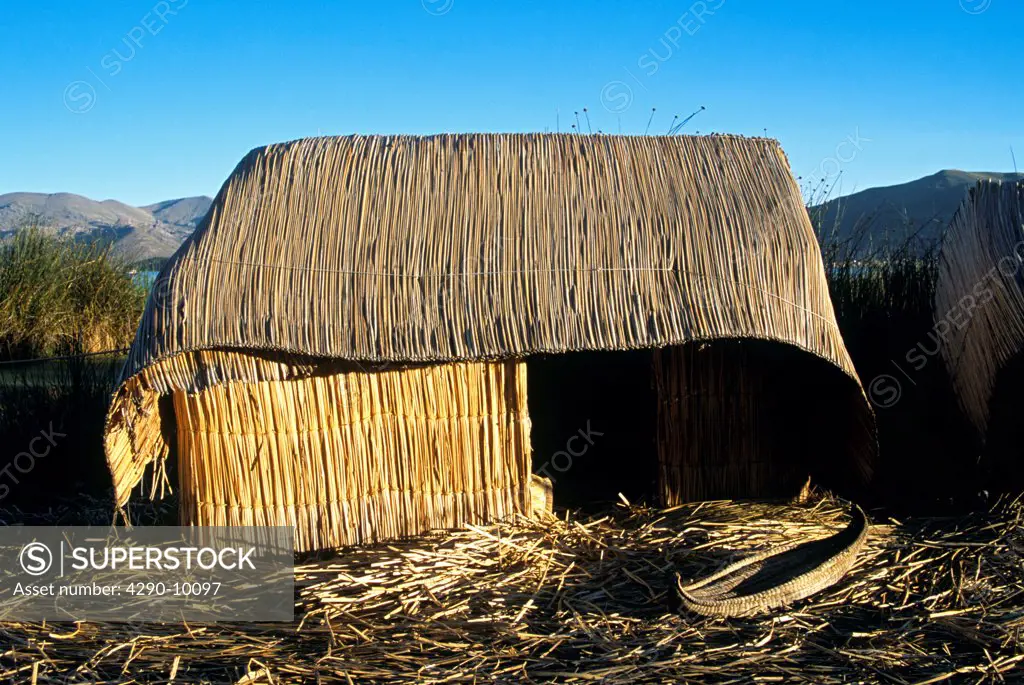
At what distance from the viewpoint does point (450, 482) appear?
12.0ft

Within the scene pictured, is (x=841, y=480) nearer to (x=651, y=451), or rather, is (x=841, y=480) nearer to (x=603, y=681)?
(x=651, y=451)

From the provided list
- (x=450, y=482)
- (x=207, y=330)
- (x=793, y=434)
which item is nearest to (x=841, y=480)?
(x=793, y=434)

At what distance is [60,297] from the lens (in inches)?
346

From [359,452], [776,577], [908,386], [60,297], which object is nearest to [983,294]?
[908,386]

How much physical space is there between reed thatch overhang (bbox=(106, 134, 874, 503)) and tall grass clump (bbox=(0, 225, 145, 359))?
5.20 m

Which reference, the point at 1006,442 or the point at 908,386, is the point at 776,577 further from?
the point at 908,386

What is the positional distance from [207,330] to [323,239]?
1.94ft

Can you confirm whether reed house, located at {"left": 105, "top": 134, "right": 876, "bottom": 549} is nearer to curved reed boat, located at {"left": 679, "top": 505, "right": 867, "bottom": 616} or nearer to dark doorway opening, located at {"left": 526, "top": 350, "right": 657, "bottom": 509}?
curved reed boat, located at {"left": 679, "top": 505, "right": 867, "bottom": 616}

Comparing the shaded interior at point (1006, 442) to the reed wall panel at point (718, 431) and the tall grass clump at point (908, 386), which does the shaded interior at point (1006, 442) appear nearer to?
the tall grass clump at point (908, 386)

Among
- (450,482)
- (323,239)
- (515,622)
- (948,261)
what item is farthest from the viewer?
(948,261)

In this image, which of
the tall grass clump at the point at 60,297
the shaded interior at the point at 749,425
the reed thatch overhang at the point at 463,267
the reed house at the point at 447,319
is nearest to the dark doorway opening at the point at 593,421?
the shaded interior at the point at 749,425

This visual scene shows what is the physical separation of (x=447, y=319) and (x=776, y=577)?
5.32ft

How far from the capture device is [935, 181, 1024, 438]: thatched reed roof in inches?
141

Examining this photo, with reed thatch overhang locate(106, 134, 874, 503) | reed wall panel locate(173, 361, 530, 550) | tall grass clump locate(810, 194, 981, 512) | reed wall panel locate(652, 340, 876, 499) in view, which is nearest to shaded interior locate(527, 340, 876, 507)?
reed wall panel locate(652, 340, 876, 499)
